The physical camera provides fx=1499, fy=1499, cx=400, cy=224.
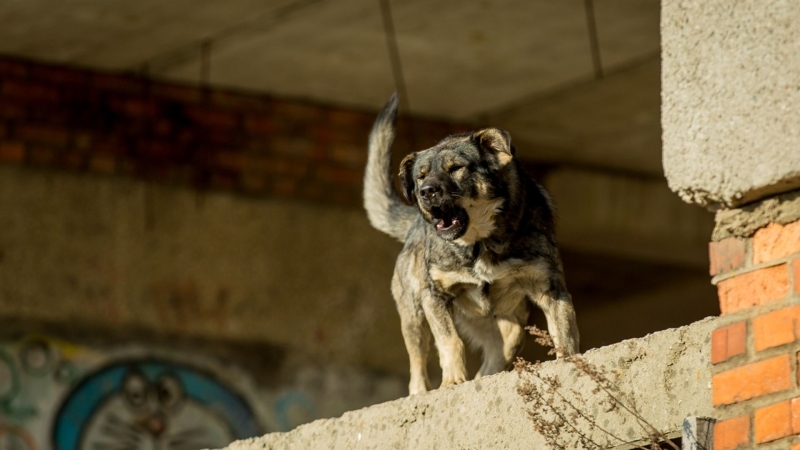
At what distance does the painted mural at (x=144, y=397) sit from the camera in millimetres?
10516

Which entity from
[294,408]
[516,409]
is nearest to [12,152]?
[294,408]

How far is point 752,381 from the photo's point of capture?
3.98 meters

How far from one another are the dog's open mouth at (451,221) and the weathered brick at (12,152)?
19.0ft

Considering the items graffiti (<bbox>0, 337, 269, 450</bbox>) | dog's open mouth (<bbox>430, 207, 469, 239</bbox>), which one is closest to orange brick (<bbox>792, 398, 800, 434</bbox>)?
→ dog's open mouth (<bbox>430, 207, 469, 239</bbox>)

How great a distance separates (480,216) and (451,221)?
138 millimetres

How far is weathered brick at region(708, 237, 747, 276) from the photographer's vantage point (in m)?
4.17

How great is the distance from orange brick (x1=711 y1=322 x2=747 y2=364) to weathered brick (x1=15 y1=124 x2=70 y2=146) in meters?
7.72

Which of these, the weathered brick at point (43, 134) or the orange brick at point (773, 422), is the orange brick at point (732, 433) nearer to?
the orange brick at point (773, 422)

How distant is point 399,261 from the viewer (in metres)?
6.83

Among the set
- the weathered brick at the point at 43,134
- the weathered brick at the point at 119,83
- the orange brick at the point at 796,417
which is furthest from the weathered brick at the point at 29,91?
the orange brick at the point at 796,417

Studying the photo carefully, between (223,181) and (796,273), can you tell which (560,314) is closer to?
(796,273)

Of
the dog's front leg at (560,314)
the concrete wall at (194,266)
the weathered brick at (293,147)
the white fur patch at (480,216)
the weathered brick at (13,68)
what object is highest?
the weathered brick at (293,147)

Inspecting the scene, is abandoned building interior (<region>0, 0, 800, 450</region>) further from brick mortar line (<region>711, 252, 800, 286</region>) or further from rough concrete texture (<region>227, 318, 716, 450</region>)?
brick mortar line (<region>711, 252, 800, 286</region>)

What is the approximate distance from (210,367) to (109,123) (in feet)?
6.48
